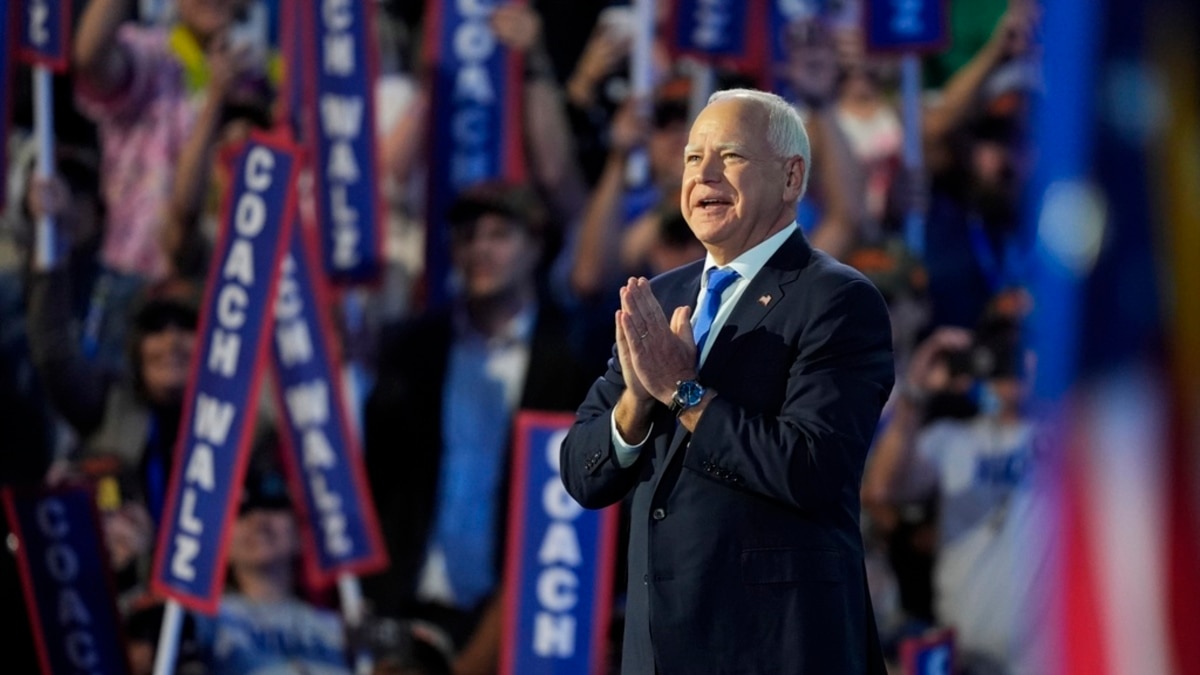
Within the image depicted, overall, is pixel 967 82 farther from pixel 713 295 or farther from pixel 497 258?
pixel 713 295

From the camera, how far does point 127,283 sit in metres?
4.23

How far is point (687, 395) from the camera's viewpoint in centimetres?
155

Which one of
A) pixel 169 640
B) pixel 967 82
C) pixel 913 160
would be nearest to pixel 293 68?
pixel 169 640

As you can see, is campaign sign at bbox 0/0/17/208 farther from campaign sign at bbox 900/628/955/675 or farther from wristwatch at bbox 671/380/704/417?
wristwatch at bbox 671/380/704/417

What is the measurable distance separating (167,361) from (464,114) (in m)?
1.08

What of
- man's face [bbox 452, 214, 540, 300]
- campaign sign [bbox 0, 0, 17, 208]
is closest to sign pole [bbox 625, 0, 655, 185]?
man's face [bbox 452, 214, 540, 300]

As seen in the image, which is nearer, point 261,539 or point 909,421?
point 909,421

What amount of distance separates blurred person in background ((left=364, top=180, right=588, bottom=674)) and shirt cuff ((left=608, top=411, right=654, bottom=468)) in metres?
2.36

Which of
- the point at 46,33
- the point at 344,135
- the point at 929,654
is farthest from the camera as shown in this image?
the point at 46,33

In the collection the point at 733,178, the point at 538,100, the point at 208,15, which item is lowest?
the point at 733,178

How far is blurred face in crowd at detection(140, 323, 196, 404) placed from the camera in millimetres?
4203

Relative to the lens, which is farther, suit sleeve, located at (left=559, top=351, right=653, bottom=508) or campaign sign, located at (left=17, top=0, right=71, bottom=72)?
campaign sign, located at (left=17, top=0, right=71, bottom=72)

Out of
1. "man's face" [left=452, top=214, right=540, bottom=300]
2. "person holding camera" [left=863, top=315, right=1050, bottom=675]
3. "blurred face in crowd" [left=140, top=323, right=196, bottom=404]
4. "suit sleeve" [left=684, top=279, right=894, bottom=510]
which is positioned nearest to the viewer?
"suit sleeve" [left=684, top=279, right=894, bottom=510]

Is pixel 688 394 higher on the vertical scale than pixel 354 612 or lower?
higher
